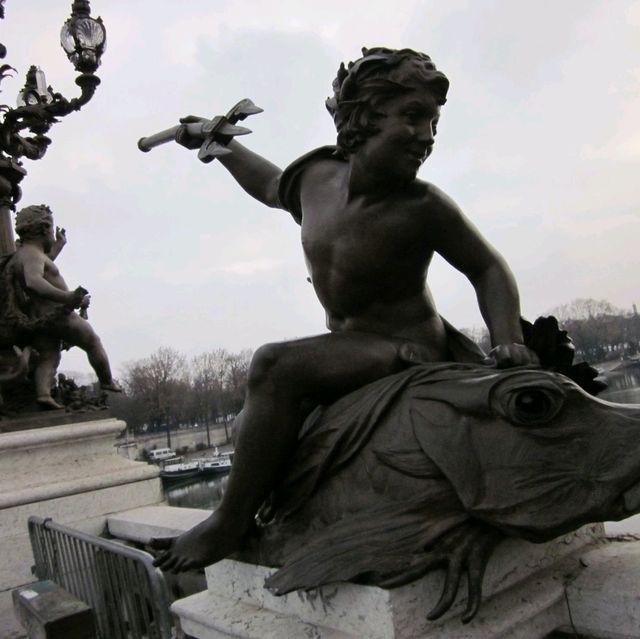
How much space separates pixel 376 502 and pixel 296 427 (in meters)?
0.35

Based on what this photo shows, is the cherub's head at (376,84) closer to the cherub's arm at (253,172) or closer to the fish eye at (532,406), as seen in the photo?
the cherub's arm at (253,172)

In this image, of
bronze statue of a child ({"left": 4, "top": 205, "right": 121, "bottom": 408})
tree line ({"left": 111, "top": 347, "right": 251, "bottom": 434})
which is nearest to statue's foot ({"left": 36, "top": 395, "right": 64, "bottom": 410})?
bronze statue of a child ({"left": 4, "top": 205, "right": 121, "bottom": 408})

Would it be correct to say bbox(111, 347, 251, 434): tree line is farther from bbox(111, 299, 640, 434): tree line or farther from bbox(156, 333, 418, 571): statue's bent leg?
bbox(156, 333, 418, 571): statue's bent leg

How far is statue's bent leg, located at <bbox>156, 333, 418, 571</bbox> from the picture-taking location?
186 cm

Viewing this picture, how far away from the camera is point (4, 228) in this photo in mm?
6723

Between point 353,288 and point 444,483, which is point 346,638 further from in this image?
point 353,288

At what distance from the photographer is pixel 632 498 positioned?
1469 mm

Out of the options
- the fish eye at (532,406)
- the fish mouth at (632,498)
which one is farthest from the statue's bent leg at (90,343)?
the fish mouth at (632,498)

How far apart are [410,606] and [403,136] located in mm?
1294

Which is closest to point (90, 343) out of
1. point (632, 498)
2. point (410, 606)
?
point (410, 606)

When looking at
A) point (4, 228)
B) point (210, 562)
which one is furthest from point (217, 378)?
point (210, 562)

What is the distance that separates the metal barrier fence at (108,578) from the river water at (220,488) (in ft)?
1.54

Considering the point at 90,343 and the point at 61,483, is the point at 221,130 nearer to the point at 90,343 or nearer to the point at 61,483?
the point at 61,483

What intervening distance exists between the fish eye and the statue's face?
766mm
